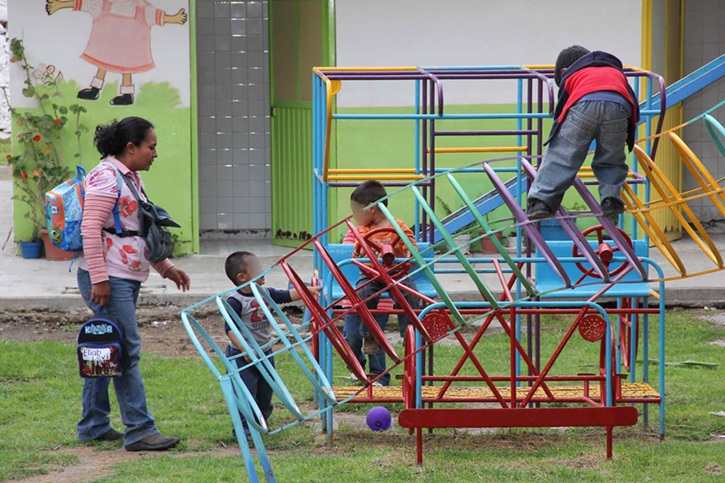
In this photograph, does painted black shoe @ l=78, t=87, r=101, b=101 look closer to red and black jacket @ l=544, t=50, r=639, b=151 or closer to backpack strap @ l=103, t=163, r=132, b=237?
backpack strap @ l=103, t=163, r=132, b=237

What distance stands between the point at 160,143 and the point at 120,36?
3.63ft

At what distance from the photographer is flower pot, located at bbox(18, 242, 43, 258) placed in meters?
11.0

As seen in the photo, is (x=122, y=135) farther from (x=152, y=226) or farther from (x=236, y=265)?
(x=236, y=265)

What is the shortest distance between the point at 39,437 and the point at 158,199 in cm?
539

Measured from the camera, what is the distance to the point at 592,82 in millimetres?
4383

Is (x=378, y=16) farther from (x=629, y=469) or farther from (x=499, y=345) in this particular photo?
(x=629, y=469)

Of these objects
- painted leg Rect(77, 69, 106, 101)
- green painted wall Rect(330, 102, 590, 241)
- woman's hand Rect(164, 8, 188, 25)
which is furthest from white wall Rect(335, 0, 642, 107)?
painted leg Rect(77, 69, 106, 101)

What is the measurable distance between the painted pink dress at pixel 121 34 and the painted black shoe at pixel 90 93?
0.76 feet

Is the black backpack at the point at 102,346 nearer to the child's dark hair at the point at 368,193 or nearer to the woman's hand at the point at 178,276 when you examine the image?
the woman's hand at the point at 178,276

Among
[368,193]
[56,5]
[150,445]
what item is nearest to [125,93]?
[56,5]

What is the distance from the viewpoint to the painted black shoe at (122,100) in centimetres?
1101

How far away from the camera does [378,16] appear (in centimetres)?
1119

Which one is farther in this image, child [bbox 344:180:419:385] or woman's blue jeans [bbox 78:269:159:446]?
child [bbox 344:180:419:385]

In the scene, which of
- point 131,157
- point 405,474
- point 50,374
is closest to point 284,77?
point 50,374
